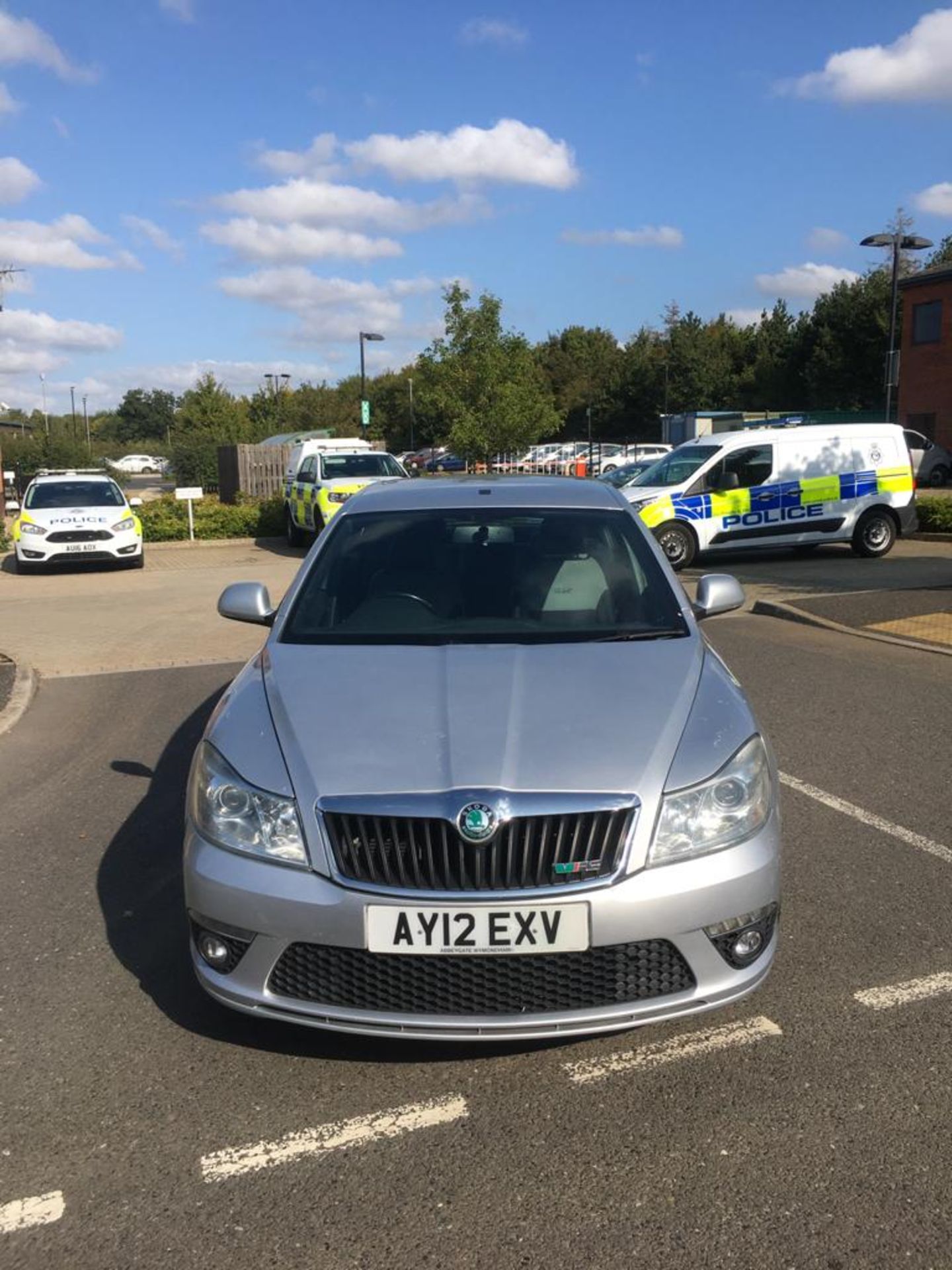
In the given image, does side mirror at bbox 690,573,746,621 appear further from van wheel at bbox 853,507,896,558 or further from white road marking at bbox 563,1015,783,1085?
van wheel at bbox 853,507,896,558

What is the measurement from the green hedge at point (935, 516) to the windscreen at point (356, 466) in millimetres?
9211

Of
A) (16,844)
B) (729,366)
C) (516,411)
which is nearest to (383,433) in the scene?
(729,366)

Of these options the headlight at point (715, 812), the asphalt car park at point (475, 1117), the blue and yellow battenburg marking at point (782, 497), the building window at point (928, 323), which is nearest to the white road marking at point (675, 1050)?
the asphalt car park at point (475, 1117)

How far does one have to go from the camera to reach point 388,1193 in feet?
8.58

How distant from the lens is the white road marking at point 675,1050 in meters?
3.13

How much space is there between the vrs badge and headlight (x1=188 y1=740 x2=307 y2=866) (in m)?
0.44

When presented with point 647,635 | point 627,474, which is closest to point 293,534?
point 627,474

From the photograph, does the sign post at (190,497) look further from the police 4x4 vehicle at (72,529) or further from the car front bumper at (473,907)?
the car front bumper at (473,907)

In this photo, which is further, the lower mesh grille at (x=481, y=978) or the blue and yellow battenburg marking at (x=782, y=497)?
the blue and yellow battenburg marking at (x=782, y=497)

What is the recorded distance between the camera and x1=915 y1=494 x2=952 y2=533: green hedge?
62.9ft

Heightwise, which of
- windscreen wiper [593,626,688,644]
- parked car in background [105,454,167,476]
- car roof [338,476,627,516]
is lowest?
parked car in background [105,454,167,476]

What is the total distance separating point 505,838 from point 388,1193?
0.88m

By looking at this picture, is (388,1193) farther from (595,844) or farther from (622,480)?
(622,480)

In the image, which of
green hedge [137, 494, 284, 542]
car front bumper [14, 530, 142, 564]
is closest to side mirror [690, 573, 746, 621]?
car front bumper [14, 530, 142, 564]
